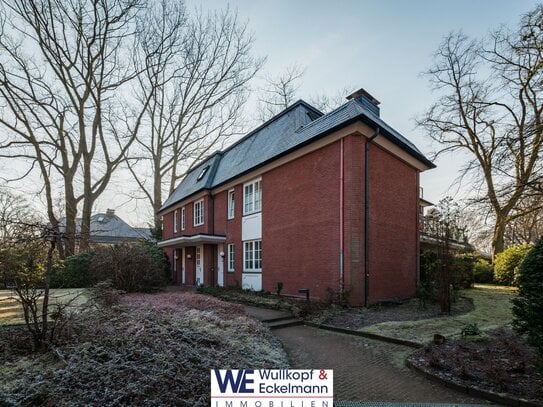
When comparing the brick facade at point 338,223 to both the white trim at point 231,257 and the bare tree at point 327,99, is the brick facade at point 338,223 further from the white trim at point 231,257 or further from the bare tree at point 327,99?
the bare tree at point 327,99

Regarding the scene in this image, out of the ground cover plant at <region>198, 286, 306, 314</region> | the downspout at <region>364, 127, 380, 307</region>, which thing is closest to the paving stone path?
the ground cover plant at <region>198, 286, 306, 314</region>

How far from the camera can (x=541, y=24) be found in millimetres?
10016

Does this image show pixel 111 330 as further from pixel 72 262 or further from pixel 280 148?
pixel 72 262

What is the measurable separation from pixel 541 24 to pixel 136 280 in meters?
16.3

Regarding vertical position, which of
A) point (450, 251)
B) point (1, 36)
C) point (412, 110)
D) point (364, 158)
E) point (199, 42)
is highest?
point (199, 42)

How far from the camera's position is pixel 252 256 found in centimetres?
1545

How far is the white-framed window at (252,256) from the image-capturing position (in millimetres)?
14960

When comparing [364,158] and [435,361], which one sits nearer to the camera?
[435,361]

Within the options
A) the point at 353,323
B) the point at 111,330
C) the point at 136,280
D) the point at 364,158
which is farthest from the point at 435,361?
the point at 136,280

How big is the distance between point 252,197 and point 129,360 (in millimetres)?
11541

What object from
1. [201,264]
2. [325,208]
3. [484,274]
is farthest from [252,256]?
[484,274]

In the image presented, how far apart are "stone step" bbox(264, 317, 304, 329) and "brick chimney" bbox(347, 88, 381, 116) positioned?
9.27 metres

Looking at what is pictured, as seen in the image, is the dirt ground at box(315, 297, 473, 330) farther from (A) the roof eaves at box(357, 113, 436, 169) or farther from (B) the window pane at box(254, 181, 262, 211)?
(B) the window pane at box(254, 181, 262, 211)

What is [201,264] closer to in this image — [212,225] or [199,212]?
[212,225]
